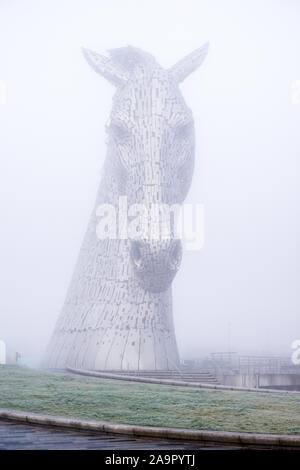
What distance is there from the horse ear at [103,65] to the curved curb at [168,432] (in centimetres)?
1619

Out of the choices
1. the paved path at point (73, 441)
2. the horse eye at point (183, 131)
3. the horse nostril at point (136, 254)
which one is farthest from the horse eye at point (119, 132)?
the paved path at point (73, 441)

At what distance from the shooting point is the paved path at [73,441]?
6.11 m

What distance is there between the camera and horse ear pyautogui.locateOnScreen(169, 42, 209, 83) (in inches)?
874

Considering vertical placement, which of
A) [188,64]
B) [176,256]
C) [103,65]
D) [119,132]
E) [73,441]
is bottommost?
[73,441]

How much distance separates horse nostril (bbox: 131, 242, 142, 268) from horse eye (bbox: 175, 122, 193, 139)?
3980 millimetres

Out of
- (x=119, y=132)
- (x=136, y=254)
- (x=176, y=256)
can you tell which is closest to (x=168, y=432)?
(x=176, y=256)

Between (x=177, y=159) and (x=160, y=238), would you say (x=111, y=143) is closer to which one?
(x=177, y=159)

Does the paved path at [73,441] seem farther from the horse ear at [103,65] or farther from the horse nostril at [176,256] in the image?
the horse ear at [103,65]

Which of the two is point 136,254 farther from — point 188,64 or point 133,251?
point 188,64

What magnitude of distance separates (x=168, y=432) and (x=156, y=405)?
7.76ft

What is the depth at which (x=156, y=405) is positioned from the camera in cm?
902

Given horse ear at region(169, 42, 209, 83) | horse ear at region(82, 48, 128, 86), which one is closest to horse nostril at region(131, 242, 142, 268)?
horse ear at region(82, 48, 128, 86)

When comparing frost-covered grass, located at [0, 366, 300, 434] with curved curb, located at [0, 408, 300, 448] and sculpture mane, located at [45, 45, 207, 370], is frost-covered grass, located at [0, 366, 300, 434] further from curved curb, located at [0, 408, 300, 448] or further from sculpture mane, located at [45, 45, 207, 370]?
sculpture mane, located at [45, 45, 207, 370]
